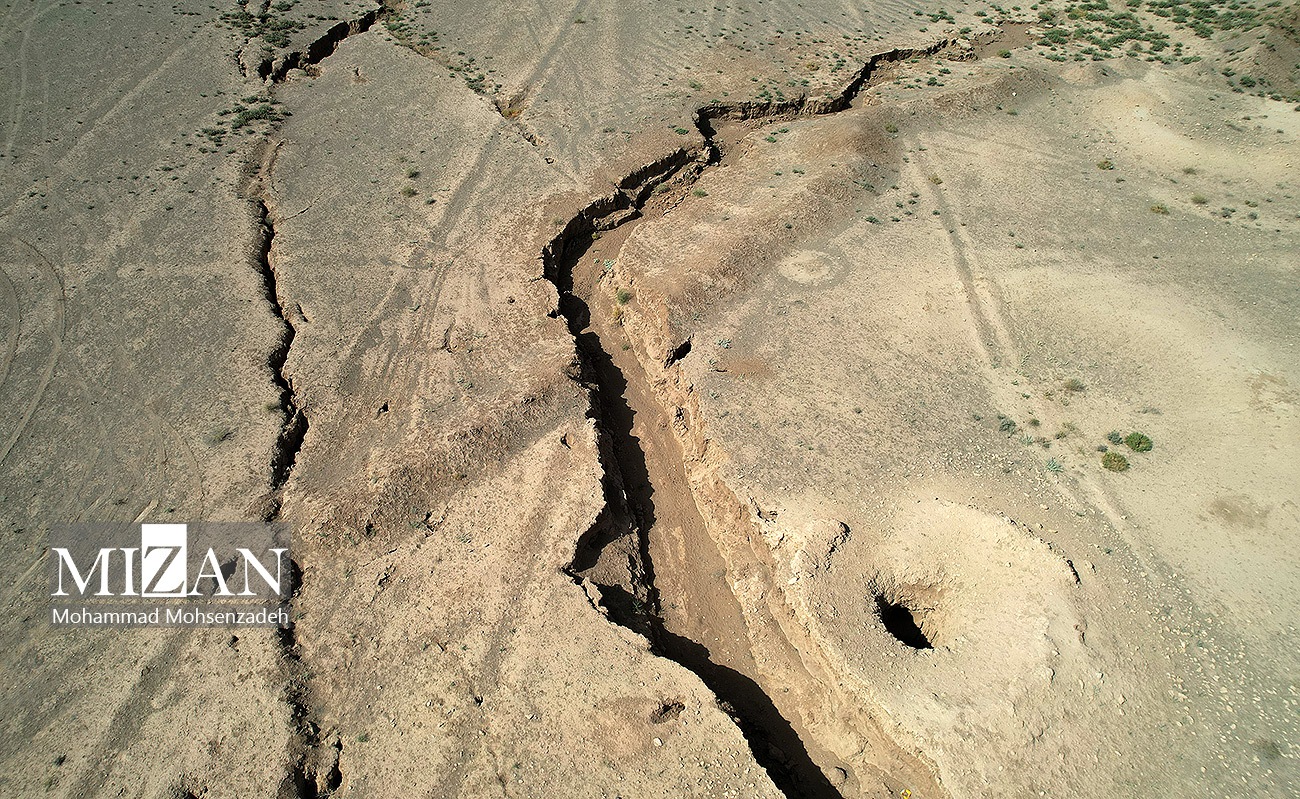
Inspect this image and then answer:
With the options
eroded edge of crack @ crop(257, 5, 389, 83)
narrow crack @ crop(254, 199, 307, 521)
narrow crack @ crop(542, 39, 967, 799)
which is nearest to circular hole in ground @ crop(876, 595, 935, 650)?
narrow crack @ crop(542, 39, 967, 799)

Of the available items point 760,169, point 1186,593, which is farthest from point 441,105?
point 1186,593

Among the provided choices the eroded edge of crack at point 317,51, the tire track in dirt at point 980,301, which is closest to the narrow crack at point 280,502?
the eroded edge of crack at point 317,51

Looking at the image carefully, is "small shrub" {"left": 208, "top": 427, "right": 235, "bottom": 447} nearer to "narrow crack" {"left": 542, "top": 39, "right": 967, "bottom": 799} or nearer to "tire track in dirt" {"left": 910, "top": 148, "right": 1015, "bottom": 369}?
"narrow crack" {"left": 542, "top": 39, "right": 967, "bottom": 799}

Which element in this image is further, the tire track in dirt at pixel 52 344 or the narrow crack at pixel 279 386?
the tire track in dirt at pixel 52 344

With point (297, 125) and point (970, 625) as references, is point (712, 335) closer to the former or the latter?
point (970, 625)

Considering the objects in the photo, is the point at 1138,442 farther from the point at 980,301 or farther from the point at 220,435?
the point at 220,435

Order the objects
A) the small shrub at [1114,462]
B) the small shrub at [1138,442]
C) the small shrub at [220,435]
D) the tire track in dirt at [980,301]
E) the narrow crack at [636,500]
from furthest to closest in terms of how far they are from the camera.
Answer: the tire track in dirt at [980,301] < the small shrub at [1138,442] < the small shrub at [1114,462] < the small shrub at [220,435] < the narrow crack at [636,500]

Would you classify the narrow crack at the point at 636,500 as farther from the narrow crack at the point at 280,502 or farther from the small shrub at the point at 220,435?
the small shrub at the point at 220,435

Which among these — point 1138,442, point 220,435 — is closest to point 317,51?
point 220,435
